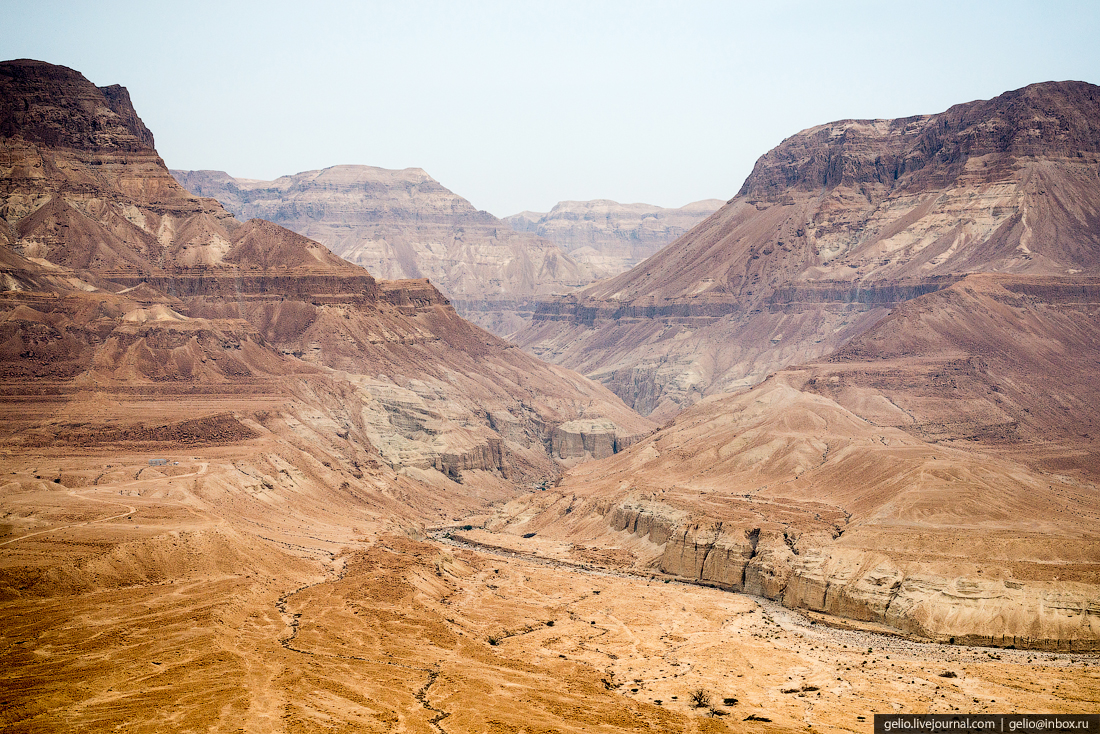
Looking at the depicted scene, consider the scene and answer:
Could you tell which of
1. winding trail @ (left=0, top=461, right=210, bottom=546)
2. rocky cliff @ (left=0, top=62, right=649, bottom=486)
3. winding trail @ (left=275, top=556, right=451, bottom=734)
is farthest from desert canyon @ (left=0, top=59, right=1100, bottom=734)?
winding trail @ (left=0, top=461, right=210, bottom=546)

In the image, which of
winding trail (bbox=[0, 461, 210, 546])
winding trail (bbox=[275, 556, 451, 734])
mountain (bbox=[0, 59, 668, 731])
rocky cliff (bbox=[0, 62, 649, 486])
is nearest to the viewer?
winding trail (bbox=[275, 556, 451, 734])

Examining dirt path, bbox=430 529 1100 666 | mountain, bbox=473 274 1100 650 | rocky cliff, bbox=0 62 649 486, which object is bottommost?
dirt path, bbox=430 529 1100 666

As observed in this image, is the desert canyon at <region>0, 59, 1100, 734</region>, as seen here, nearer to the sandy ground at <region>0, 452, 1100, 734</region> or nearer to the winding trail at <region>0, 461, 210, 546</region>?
the sandy ground at <region>0, 452, 1100, 734</region>

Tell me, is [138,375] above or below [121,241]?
below

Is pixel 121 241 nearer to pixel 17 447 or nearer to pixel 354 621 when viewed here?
pixel 17 447

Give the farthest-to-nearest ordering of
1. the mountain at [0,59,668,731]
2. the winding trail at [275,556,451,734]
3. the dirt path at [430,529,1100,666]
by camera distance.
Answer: the dirt path at [430,529,1100,666], the mountain at [0,59,668,731], the winding trail at [275,556,451,734]

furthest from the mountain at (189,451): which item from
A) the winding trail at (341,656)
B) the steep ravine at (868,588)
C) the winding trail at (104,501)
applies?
the steep ravine at (868,588)

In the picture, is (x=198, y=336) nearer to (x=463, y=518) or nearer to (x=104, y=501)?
(x=463, y=518)

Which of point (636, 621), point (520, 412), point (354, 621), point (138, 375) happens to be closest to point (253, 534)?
point (354, 621)
